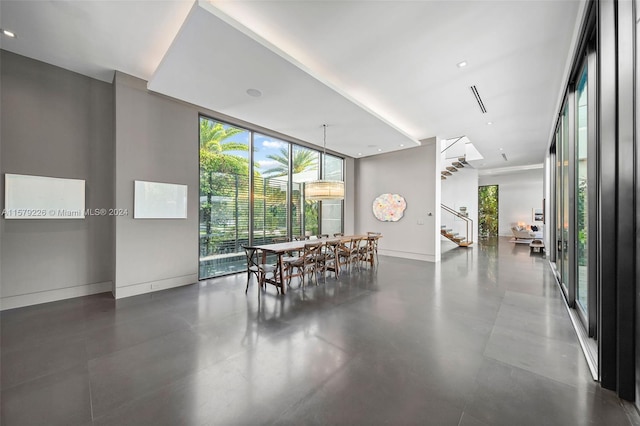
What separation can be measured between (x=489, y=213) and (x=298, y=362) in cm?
1513

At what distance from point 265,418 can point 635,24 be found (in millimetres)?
3474

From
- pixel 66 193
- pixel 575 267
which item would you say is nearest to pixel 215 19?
pixel 66 193

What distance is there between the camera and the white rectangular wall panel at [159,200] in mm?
3918

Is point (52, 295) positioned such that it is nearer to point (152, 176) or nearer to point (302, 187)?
point (152, 176)

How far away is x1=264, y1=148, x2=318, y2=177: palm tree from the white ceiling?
4.42 feet

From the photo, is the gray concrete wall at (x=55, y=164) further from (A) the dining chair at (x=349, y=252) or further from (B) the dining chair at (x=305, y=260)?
(A) the dining chair at (x=349, y=252)

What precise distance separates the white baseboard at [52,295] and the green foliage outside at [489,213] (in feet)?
51.3

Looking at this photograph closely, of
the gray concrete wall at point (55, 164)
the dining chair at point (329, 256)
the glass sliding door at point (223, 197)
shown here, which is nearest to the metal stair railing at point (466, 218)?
the dining chair at point (329, 256)

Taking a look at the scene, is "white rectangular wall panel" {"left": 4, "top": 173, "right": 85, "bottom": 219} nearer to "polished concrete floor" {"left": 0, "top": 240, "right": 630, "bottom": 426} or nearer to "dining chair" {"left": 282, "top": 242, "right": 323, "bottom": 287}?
"polished concrete floor" {"left": 0, "top": 240, "right": 630, "bottom": 426}

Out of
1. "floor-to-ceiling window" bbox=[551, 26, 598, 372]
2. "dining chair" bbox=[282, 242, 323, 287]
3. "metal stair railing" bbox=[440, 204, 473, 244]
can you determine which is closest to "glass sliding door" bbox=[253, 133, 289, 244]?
"dining chair" bbox=[282, 242, 323, 287]

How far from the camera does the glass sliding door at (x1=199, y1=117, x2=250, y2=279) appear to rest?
190 inches

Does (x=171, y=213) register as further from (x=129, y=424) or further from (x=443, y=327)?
(x=443, y=327)

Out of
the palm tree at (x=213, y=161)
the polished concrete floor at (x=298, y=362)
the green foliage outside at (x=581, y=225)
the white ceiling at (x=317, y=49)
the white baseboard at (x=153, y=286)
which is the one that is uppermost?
the white ceiling at (x=317, y=49)

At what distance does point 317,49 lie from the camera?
3.18 metres
